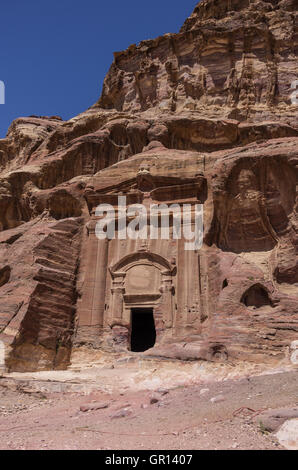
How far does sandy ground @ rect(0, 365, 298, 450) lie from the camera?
7.76m

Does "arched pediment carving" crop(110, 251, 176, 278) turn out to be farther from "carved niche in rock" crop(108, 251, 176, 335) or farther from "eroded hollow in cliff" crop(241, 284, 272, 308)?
"eroded hollow in cliff" crop(241, 284, 272, 308)

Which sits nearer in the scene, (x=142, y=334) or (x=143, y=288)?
(x=143, y=288)

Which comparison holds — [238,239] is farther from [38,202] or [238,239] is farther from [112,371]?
[38,202]

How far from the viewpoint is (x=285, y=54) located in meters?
31.6

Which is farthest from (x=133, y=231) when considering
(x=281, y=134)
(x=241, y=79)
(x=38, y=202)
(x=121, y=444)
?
(x=241, y=79)

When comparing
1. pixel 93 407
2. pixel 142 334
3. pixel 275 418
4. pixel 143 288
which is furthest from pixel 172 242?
pixel 275 418

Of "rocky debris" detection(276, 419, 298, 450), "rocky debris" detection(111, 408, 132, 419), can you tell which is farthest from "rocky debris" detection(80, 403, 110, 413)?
"rocky debris" detection(276, 419, 298, 450)

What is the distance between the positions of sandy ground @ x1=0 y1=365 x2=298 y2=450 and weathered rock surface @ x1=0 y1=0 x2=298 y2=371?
3.46 metres

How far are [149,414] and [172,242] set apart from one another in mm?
11630

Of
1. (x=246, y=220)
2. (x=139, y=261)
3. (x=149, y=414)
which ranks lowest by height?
(x=149, y=414)

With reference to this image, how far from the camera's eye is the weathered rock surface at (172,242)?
17.7 metres

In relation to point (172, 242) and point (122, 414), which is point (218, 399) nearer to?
point (122, 414)

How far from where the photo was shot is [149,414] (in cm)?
1011

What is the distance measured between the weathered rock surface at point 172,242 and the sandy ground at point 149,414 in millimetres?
3456
